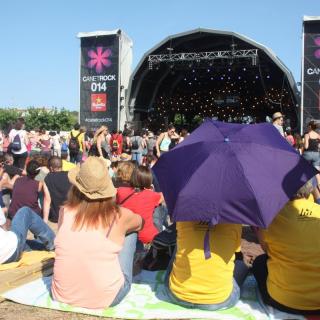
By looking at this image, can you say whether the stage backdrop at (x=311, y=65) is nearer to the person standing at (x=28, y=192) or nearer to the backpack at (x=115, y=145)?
the backpack at (x=115, y=145)

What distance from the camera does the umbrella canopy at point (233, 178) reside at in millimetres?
2730

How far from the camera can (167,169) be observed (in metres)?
3.13

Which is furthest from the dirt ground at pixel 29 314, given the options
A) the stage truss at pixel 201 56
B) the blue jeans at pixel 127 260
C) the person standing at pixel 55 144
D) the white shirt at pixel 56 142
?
the stage truss at pixel 201 56

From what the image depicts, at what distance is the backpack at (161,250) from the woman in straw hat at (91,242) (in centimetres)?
75

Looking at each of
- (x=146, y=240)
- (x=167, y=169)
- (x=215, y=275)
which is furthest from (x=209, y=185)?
(x=146, y=240)

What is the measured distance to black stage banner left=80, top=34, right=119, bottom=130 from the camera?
61.5ft

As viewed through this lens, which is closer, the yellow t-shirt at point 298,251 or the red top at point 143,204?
the yellow t-shirt at point 298,251

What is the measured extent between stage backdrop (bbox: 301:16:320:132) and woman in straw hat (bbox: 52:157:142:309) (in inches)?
556

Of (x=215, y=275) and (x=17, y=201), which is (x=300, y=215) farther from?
(x=17, y=201)

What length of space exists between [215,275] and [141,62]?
16.4 metres

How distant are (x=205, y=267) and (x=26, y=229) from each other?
79.1 inches

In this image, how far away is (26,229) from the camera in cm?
436

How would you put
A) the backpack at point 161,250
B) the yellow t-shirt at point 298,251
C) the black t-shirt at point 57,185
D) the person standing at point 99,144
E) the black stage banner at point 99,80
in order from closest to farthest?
the yellow t-shirt at point 298,251
the backpack at point 161,250
the black t-shirt at point 57,185
the person standing at point 99,144
the black stage banner at point 99,80

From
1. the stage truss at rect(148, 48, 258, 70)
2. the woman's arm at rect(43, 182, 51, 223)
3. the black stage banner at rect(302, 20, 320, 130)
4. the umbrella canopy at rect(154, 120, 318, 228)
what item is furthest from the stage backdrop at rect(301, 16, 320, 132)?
the umbrella canopy at rect(154, 120, 318, 228)
